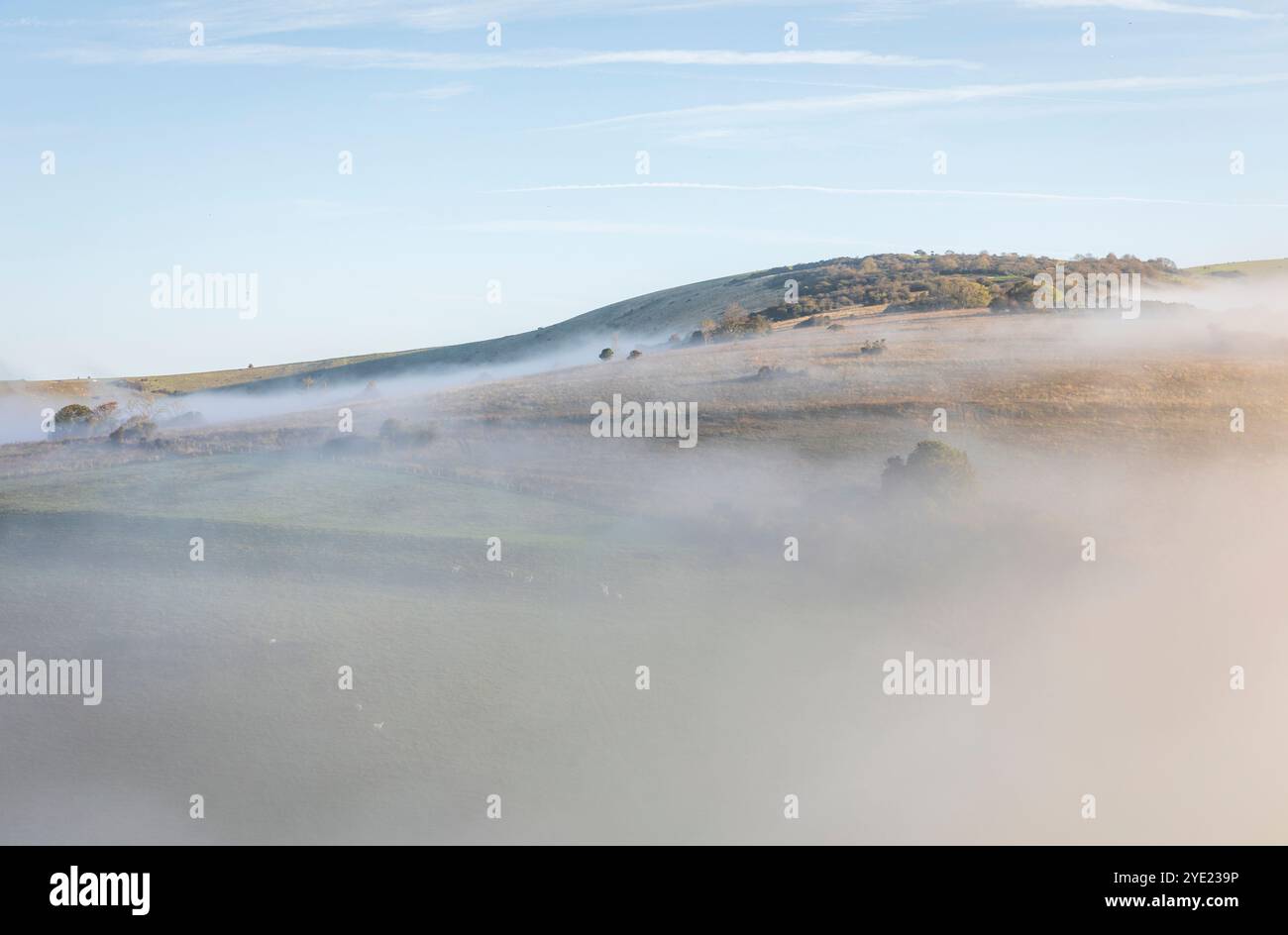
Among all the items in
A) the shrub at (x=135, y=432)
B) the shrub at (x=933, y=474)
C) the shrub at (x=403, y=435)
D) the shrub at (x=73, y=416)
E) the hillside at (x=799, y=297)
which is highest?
the hillside at (x=799, y=297)

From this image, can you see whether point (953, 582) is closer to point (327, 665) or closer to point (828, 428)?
point (828, 428)

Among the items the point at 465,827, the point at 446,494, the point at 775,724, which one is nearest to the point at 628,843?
the point at 465,827

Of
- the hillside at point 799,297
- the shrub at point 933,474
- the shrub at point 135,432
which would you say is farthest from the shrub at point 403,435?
the hillside at point 799,297

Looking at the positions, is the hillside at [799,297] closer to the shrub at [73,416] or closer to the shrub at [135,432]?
the shrub at [73,416]

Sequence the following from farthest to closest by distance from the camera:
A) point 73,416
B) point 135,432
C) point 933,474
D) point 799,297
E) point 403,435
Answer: point 799,297 → point 73,416 → point 135,432 → point 403,435 → point 933,474

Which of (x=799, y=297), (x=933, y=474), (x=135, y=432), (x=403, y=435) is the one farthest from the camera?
(x=799, y=297)

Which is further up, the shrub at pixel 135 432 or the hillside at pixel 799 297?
the hillside at pixel 799 297

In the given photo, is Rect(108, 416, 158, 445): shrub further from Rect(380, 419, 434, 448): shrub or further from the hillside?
the hillside

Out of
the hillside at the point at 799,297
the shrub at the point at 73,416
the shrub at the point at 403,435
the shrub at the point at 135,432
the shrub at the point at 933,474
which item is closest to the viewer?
the shrub at the point at 933,474

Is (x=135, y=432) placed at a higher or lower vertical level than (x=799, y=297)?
lower

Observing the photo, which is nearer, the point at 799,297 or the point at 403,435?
the point at 403,435

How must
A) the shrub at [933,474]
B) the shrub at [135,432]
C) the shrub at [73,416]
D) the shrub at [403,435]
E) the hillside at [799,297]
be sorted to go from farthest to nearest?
the hillside at [799,297], the shrub at [73,416], the shrub at [135,432], the shrub at [403,435], the shrub at [933,474]

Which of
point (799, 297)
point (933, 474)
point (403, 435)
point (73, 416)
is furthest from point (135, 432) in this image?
point (799, 297)

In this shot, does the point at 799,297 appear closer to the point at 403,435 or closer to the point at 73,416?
the point at 403,435
